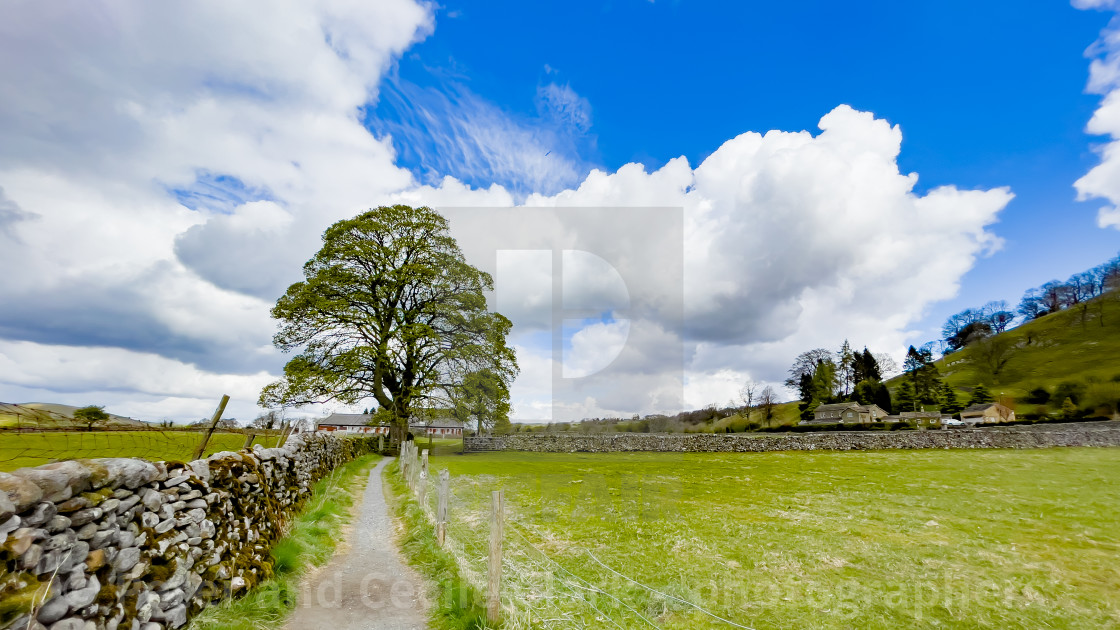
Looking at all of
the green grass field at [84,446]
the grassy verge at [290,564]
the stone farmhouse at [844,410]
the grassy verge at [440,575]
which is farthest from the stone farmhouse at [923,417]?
the green grass field at [84,446]

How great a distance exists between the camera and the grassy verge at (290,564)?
5.52 metres

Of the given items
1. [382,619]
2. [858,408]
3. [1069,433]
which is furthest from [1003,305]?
[382,619]

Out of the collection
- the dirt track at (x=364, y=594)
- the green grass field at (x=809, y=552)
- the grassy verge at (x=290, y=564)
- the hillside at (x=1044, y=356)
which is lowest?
the green grass field at (x=809, y=552)

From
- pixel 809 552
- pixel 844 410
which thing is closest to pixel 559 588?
pixel 809 552

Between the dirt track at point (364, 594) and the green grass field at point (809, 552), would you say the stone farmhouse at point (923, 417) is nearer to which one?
the green grass field at point (809, 552)

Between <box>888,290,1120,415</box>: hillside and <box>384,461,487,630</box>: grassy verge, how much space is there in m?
84.9

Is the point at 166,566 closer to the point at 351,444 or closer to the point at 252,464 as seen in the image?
the point at 252,464

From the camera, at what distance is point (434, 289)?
31906 millimetres

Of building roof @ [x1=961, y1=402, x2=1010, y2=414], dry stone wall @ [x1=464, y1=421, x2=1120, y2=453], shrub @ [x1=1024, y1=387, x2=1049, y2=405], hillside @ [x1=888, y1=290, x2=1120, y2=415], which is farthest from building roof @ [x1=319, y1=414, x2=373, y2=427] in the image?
hillside @ [x1=888, y1=290, x2=1120, y2=415]

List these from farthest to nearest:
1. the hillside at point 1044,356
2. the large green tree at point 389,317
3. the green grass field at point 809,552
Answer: the hillside at point 1044,356, the large green tree at point 389,317, the green grass field at point 809,552

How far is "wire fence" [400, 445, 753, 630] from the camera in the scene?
638 centimetres

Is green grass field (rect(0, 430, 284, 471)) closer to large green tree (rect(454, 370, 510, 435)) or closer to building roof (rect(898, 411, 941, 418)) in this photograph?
large green tree (rect(454, 370, 510, 435))

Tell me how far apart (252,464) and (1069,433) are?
185ft

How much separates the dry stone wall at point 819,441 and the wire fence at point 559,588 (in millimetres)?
32736
